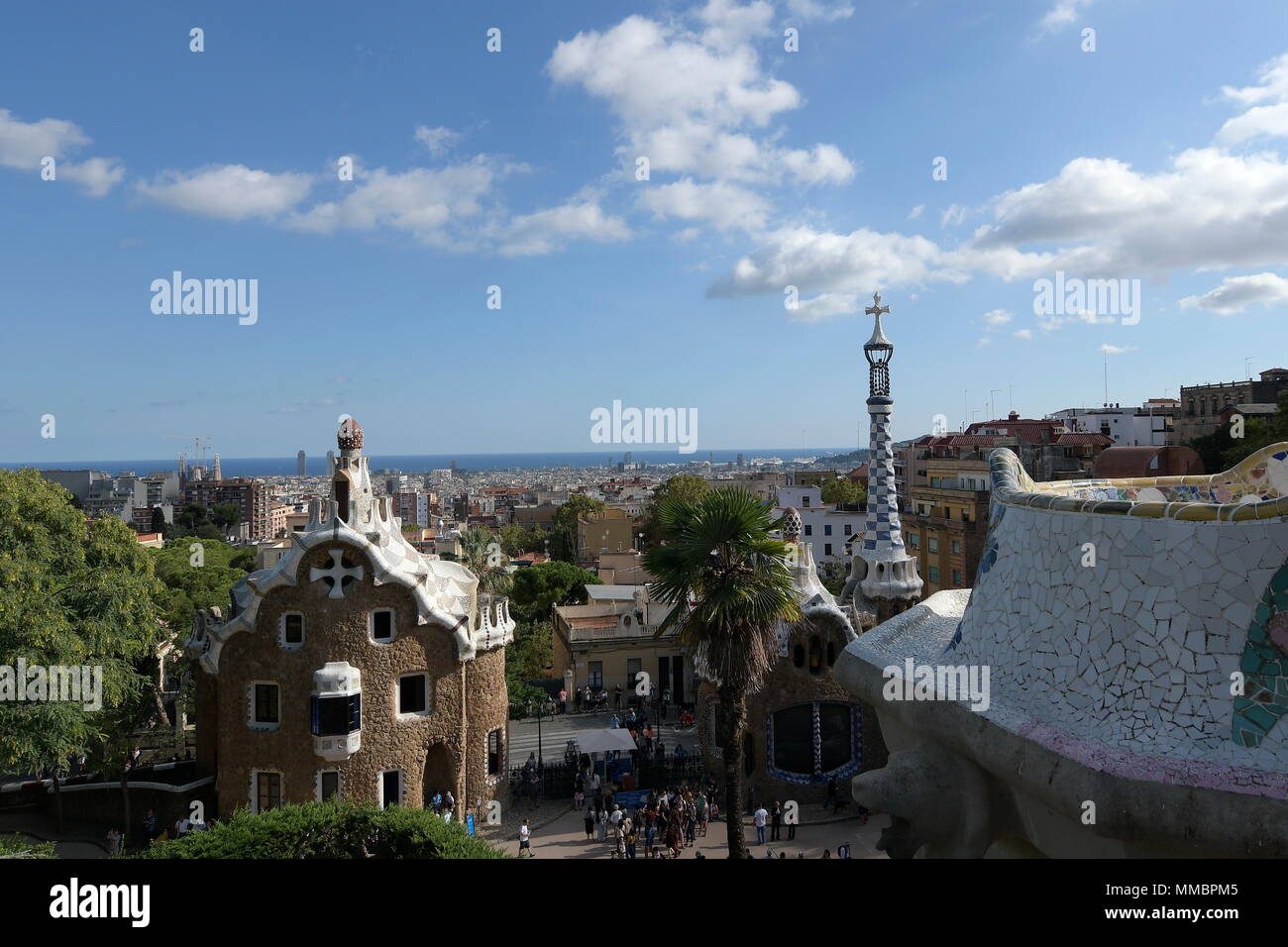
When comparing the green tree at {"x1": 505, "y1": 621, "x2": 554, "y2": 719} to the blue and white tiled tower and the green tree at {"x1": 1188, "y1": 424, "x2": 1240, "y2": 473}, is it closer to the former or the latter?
the blue and white tiled tower

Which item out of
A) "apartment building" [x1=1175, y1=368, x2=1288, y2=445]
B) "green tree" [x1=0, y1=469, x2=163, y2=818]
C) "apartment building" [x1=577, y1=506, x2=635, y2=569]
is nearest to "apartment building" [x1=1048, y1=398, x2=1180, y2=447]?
"apartment building" [x1=1175, y1=368, x2=1288, y2=445]

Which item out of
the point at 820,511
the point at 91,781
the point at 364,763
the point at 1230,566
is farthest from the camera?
the point at 820,511

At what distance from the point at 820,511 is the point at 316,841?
6408 cm

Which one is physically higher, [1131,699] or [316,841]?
[1131,699]

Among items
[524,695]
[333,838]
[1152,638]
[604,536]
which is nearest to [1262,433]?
[524,695]

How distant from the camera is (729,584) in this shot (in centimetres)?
1508

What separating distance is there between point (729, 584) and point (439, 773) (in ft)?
38.6

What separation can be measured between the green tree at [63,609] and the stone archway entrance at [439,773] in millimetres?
7688

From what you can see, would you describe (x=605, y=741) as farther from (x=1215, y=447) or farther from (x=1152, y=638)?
(x=1215, y=447)
